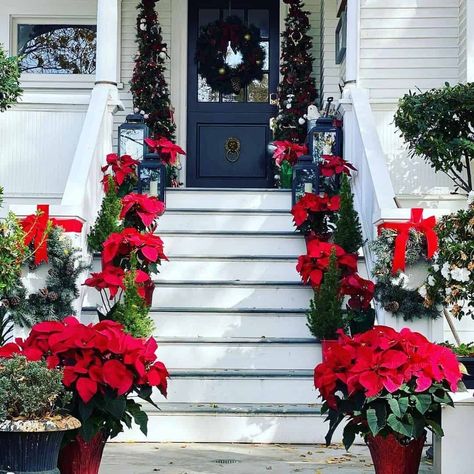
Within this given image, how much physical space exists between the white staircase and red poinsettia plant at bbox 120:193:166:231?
0.51m

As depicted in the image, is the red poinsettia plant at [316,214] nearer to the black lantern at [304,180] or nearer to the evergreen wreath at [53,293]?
the black lantern at [304,180]

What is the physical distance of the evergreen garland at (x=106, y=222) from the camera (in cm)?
807

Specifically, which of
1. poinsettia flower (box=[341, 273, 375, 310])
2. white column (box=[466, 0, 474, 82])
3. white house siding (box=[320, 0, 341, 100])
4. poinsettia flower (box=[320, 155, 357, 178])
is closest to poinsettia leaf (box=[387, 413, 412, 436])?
poinsettia flower (box=[341, 273, 375, 310])

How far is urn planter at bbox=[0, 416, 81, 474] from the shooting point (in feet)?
14.1

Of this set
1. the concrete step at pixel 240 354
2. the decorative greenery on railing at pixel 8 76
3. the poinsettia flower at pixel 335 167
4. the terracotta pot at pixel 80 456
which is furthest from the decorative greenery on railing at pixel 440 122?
the terracotta pot at pixel 80 456

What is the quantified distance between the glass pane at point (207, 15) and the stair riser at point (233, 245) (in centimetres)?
387

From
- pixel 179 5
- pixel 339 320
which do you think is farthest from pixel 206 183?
pixel 339 320

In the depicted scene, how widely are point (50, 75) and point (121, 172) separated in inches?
124

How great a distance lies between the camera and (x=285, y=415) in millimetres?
6848

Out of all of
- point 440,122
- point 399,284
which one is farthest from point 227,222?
point 399,284

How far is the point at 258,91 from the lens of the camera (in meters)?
12.0

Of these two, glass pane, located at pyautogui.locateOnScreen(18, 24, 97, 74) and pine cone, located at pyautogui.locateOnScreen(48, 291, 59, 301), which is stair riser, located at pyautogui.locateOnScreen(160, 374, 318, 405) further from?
glass pane, located at pyautogui.locateOnScreen(18, 24, 97, 74)

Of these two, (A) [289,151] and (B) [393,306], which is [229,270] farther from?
(A) [289,151]

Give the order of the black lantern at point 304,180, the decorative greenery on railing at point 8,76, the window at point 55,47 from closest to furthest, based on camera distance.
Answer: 1. the decorative greenery on railing at point 8,76
2. the black lantern at point 304,180
3. the window at point 55,47
